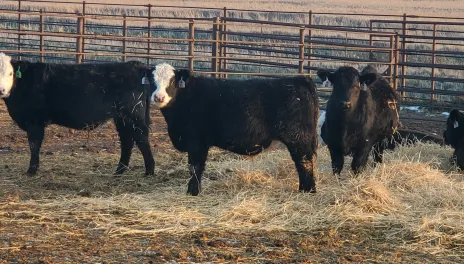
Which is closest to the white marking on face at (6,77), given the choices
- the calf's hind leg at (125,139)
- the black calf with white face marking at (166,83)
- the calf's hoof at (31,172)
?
the calf's hoof at (31,172)

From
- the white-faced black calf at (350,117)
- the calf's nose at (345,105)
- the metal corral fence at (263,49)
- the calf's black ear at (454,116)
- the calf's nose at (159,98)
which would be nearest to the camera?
the calf's nose at (159,98)

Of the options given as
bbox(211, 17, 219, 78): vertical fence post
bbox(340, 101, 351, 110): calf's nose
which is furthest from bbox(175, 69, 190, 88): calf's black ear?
bbox(211, 17, 219, 78): vertical fence post

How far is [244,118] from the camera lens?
25.4 feet

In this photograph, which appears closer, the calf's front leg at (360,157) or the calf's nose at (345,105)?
the calf's nose at (345,105)

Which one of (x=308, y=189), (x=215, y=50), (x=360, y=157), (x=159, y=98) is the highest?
(x=215, y=50)

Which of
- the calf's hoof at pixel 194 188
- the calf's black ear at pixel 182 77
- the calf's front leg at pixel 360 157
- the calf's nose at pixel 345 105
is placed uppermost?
the calf's black ear at pixel 182 77

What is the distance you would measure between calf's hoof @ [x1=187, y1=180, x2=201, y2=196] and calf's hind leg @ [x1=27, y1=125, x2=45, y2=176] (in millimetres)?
1999

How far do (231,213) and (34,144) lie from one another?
10.1 ft

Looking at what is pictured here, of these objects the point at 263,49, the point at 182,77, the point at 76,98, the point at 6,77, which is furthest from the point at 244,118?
the point at 263,49

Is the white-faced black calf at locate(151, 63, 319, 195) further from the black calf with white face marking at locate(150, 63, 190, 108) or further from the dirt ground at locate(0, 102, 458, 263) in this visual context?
the dirt ground at locate(0, 102, 458, 263)

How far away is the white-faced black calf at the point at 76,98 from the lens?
899cm

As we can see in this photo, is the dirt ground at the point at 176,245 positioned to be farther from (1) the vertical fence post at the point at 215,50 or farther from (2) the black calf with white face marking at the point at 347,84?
(1) the vertical fence post at the point at 215,50

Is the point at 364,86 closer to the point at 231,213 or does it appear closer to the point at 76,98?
the point at 231,213

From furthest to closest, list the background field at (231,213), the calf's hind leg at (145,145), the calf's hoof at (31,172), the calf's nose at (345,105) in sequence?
the calf's hind leg at (145,145), the calf's hoof at (31,172), the calf's nose at (345,105), the background field at (231,213)
